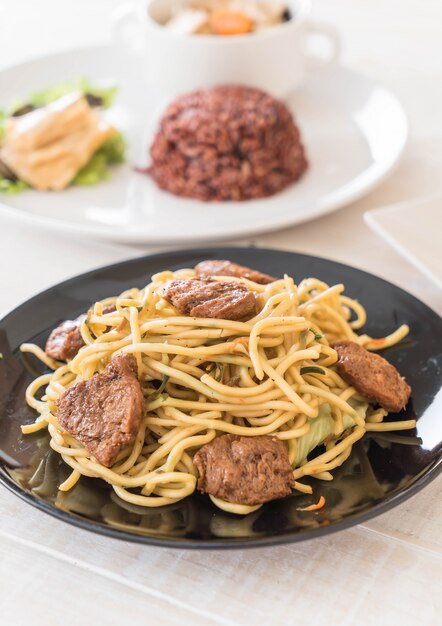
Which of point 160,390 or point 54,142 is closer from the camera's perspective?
point 160,390

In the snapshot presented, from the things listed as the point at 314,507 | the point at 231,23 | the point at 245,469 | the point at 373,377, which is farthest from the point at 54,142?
the point at 314,507

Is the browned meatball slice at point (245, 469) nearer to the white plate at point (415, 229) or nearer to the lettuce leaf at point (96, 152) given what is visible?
the white plate at point (415, 229)

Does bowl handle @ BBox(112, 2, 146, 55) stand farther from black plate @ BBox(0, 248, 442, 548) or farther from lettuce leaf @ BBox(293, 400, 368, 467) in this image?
lettuce leaf @ BBox(293, 400, 368, 467)

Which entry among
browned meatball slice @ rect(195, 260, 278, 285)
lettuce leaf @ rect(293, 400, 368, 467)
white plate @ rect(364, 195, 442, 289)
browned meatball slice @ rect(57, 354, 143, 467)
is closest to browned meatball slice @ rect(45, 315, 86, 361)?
browned meatball slice @ rect(57, 354, 143, 467)

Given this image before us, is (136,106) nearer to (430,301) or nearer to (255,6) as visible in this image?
(255,6)

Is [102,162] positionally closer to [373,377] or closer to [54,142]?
[54,142]

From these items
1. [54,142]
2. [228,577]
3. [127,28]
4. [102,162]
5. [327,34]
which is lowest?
[228,577]
